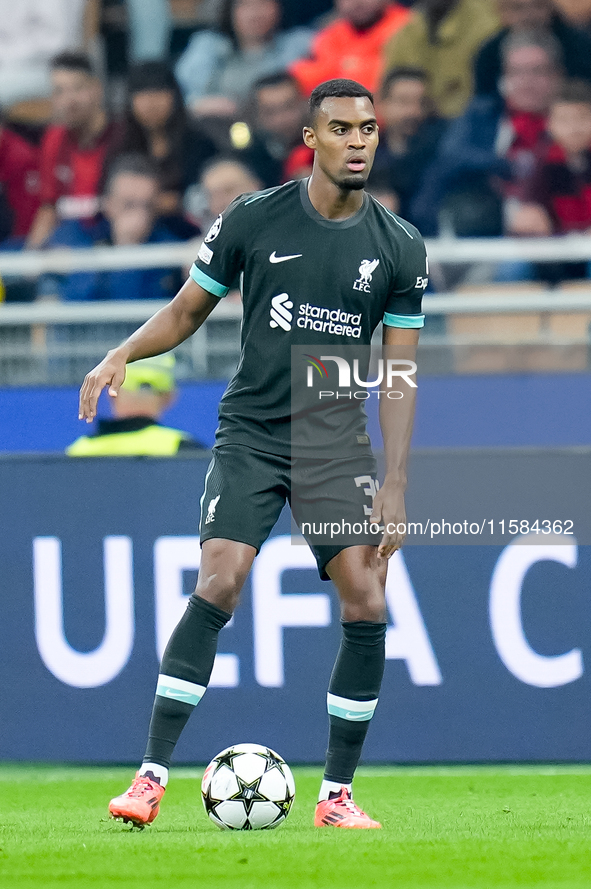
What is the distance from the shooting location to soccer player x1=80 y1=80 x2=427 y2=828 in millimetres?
4352

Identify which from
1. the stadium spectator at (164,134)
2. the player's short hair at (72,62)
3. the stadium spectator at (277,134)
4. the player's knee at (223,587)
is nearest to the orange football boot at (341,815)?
the player's knee at (223,587)

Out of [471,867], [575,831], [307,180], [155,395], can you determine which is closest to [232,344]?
[155,395]

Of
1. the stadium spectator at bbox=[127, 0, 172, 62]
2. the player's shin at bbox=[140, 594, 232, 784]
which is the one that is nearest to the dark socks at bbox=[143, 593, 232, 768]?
the player's shin at bbox=[140, 594, 232, 784]

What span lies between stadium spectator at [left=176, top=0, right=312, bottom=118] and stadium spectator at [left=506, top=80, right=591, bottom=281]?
212 cm

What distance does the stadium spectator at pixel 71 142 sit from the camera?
31.9ft

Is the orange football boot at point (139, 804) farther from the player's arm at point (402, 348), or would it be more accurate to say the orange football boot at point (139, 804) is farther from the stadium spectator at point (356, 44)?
the stadium spectator at point (356, 44)

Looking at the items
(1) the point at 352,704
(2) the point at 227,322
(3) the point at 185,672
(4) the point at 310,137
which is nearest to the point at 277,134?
(2) the point at 227,322

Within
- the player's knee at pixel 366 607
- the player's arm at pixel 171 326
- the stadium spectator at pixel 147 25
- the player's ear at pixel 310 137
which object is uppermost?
the stadium spectator at pixel 147 25

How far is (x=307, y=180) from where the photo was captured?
15.1 feet

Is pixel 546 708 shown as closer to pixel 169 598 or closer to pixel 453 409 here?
pixel 169 598

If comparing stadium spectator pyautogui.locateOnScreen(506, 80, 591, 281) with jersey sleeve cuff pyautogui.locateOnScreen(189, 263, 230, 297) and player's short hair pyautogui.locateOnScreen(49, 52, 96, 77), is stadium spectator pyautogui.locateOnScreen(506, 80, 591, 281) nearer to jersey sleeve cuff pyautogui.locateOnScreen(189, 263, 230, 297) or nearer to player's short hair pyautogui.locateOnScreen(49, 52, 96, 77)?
player's short hair pyautogui.locateOnScreen(49, 52, 96, 77)

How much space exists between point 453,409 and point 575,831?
4.01 meters

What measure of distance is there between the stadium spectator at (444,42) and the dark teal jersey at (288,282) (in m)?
5.12

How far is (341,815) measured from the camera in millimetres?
4398
